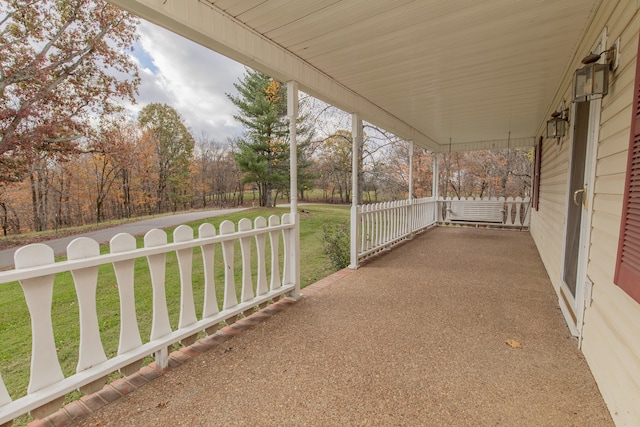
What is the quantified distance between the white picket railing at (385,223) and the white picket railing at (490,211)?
1807 mm

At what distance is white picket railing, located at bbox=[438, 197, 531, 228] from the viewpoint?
26.7 ft

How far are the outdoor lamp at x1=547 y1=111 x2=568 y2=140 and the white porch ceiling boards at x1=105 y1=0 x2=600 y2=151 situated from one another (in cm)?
52

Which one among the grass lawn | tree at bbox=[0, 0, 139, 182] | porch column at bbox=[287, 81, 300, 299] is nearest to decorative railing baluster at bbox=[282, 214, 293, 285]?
porch column at bbox=[287, 81, 300, 299]

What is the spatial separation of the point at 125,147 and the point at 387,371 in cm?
1300

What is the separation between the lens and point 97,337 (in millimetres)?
1644

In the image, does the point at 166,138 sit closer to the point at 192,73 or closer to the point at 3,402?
the point at 192,73

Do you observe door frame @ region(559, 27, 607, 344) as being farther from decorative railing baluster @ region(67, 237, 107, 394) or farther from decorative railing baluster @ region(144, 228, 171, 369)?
decorative railing baluster @ region(67, 237, 107, 394)

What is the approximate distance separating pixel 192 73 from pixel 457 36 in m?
14.7

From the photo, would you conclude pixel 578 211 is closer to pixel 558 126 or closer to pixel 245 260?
pixel 558 126

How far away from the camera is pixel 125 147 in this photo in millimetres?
11258

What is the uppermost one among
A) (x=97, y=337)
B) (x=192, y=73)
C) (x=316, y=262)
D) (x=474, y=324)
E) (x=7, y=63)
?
(x=192, y=73)

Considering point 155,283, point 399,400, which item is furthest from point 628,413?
point 155,283

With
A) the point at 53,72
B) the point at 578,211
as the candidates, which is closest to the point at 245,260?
the point at 578,211

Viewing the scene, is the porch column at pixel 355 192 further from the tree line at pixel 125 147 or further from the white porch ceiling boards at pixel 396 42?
the tree line at pixel 125 147
